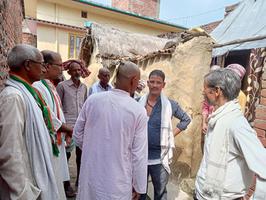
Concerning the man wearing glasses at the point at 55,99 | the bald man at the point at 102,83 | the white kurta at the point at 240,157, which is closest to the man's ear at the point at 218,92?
the white kurta at the point at 240,157

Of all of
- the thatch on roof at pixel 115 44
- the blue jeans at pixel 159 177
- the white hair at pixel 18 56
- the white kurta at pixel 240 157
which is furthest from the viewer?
the thatch on roof at pixel 115 44

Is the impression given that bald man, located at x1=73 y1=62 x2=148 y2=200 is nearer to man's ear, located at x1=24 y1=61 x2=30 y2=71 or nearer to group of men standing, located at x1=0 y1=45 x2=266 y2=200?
group of men standing, located at x1=0 y1=45 x2=266 y2=200

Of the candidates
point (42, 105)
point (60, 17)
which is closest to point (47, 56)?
point (42, 105)

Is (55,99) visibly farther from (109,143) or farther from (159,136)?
(159,136)

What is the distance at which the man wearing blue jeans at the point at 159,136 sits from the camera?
2.77 m

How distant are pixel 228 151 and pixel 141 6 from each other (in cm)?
2227

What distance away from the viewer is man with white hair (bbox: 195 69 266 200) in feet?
4.87

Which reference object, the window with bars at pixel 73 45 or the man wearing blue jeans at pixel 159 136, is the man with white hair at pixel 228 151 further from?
the window with bars at pixel 73 45

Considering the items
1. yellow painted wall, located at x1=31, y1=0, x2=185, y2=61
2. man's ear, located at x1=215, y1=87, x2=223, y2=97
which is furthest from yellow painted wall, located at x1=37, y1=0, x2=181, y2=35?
man's ear, located at x1=215, y1=87, x2=223, y2=97

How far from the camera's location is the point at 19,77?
5.58 ft

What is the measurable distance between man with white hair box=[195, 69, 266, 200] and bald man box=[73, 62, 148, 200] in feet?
1.69

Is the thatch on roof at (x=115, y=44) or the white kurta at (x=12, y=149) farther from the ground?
the thatch on roof at (x=115, y=44)

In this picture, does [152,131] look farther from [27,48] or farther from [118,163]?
[27,48]

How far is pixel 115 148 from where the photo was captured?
192cm
